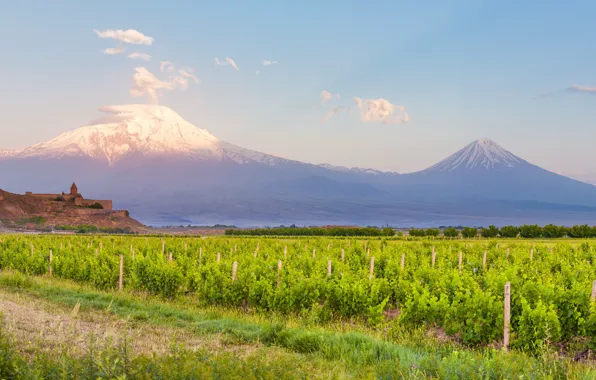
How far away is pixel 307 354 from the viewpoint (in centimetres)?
1005

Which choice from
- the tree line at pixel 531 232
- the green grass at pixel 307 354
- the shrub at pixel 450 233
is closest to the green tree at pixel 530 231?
the tree line at pixel 531 232

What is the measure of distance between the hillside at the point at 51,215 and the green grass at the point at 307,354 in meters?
96.3

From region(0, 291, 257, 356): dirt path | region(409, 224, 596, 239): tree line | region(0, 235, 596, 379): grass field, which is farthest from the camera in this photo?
region(409, 224, 596, 239): tree line

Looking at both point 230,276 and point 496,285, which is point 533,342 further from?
point 230,276

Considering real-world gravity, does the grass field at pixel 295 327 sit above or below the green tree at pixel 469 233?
below

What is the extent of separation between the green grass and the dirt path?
1.94 feet

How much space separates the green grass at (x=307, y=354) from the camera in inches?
256

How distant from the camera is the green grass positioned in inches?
256

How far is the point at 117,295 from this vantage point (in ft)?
59.4

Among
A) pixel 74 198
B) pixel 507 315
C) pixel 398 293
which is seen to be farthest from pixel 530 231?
pixel 74 198

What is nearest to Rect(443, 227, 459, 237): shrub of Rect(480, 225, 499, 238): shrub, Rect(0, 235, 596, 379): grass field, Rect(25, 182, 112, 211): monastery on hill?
Rect(480, 225, 499, 238): shrub

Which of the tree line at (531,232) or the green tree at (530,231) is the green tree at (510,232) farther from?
the green tree at (530,231)

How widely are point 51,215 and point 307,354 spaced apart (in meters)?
120

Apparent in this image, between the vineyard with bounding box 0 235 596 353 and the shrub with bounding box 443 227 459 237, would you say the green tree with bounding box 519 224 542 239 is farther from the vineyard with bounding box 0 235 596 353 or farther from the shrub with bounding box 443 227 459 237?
the vineyard with bounding box 0 235 596 353
